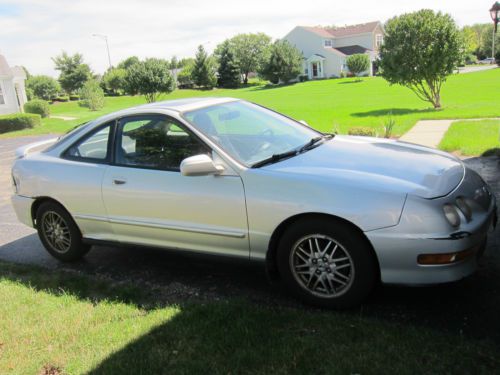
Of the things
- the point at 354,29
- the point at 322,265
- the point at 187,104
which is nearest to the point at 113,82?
the point at 354,29

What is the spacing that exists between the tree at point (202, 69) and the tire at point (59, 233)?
59.3m

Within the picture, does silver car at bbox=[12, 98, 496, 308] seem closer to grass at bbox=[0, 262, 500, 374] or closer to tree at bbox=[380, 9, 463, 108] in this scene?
grass at bbox=[0, 262, 500, 374]

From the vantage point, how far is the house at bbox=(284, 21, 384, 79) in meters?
70.0

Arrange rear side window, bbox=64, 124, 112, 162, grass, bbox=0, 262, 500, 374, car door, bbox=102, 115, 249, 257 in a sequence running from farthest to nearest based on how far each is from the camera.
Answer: rear side window, bbox=64, 124, 112, 162, car door, bbox=102, 115, 249, 257, grass, bbox=0, 262, 500, 374

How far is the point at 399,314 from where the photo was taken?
3521 millimetres

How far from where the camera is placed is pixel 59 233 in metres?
5.14

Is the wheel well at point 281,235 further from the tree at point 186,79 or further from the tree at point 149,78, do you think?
the tree at point 186,79

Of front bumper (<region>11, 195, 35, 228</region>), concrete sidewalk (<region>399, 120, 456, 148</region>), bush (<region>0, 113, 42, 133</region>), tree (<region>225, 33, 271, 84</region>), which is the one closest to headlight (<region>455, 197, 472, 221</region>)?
front bumper (<region>11, 195, 35, 228</region>)

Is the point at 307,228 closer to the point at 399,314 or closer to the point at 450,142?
the point at 399,314

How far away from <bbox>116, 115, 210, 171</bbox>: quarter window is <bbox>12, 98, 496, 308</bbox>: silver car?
0.04 feet

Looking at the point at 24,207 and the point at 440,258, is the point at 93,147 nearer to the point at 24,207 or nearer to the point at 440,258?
the point at 24,207

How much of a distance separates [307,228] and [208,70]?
202 feet

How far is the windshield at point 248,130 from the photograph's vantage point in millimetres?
4177

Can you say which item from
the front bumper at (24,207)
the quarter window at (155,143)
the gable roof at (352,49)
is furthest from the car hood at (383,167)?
the gable roof at (352,49)
